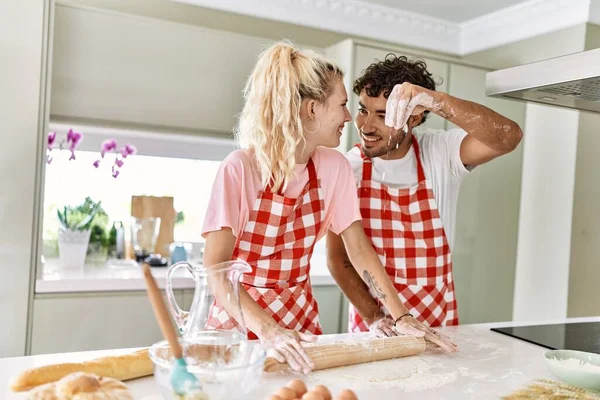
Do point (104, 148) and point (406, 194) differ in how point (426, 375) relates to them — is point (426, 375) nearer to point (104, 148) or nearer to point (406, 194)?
point (406, 194)

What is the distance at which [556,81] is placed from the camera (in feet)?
4.44

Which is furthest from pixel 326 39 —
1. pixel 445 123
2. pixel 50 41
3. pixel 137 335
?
pixel 137 335

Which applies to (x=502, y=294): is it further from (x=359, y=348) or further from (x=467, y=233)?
(x=359, y=348)

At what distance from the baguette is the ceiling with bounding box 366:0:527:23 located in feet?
8.08

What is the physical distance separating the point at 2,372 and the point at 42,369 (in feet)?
0.48

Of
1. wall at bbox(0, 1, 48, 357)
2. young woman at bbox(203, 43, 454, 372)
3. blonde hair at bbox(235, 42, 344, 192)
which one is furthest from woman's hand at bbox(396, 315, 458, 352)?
wall at bbox(0, 1, 48, 357)

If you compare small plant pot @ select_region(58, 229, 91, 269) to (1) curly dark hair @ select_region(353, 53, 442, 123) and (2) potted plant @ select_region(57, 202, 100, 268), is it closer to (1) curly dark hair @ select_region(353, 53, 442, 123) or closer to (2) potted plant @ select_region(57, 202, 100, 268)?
(2) potted plant @ select_region(57, 202, 100, 268)

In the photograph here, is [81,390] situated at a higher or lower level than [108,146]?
→ lower

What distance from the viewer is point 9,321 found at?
2.03 meters

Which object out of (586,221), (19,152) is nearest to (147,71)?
(19,152)

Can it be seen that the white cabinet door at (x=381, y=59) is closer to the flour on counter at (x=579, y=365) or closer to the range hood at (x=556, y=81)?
the range hood at (x=556, y=81)

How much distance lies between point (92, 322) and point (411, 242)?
3.85ft

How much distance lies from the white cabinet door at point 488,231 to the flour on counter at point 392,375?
1.89 m

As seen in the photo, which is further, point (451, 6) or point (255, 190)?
point (451, 6)
